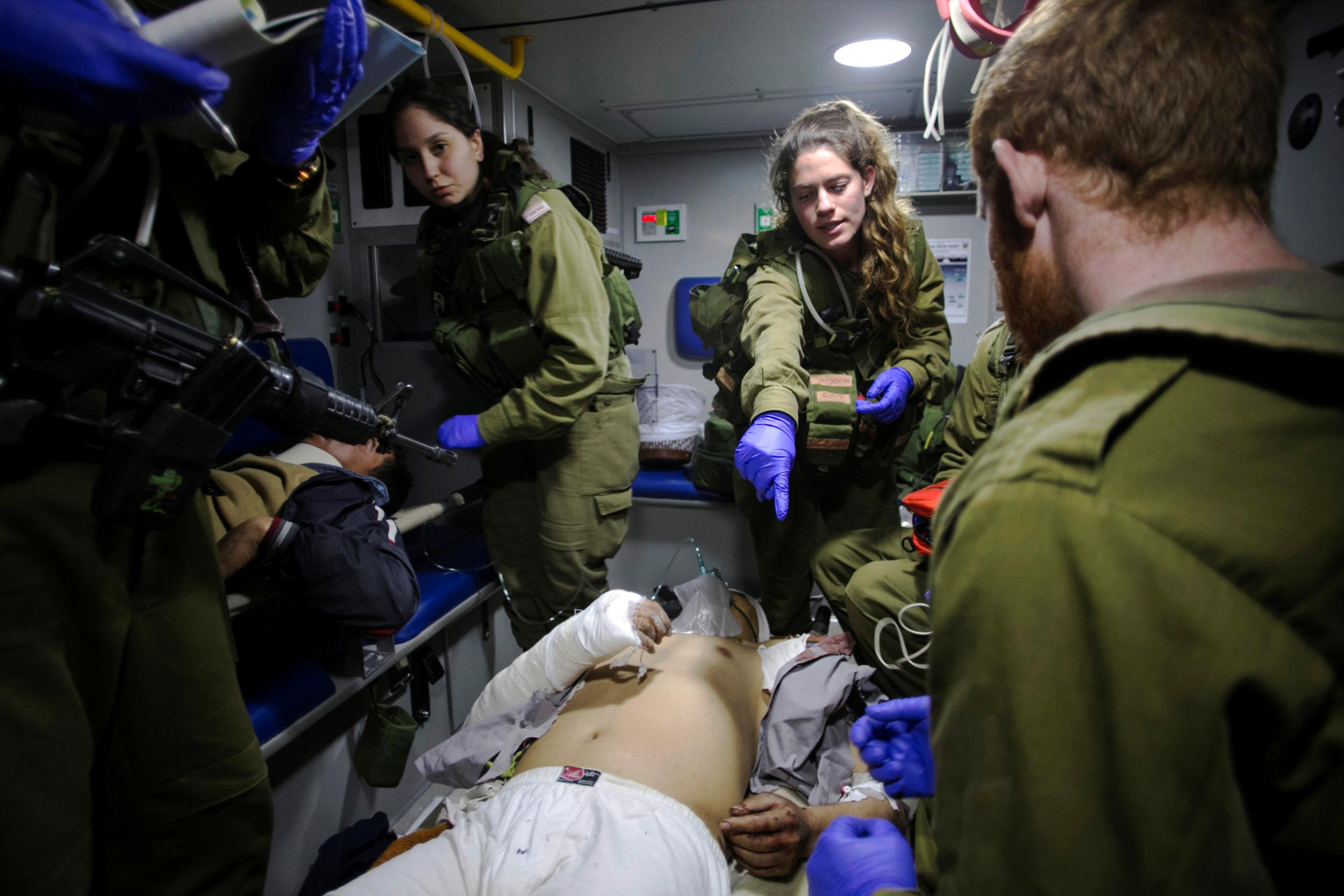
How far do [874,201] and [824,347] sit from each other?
50cm

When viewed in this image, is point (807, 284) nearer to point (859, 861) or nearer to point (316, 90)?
point (316, 90)

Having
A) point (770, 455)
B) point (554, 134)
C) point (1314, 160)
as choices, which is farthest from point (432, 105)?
point (1314, 160)

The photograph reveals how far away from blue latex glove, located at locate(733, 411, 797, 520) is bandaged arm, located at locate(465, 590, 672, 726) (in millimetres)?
449

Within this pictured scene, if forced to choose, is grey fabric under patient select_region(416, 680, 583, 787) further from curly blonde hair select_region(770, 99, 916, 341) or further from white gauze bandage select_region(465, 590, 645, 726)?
curly blonde hair select_region(770, 99, 916, 341)

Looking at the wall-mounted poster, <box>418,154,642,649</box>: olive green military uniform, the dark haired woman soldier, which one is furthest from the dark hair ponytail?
the wall-mounted poster

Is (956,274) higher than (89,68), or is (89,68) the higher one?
(956,274)

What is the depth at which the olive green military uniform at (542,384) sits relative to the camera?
2.23 meters

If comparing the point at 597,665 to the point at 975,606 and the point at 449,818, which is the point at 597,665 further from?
the point at 975,606

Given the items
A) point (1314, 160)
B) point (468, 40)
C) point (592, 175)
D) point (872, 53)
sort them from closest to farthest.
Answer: point (1314, 160), point (468, 40), point (872, 53), point (592, 175)

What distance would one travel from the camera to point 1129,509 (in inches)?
20.1

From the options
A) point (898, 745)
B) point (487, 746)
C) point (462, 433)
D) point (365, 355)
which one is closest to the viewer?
point (898, 745)

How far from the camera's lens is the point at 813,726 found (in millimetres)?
1777

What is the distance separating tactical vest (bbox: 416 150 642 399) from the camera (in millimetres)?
2287

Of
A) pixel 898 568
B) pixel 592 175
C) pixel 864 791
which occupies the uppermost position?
pixel 592 175
